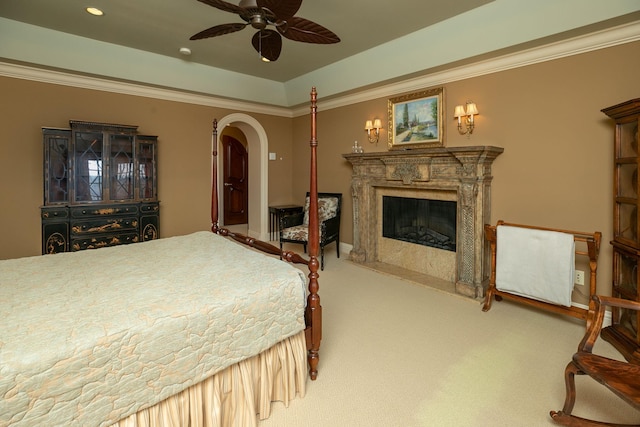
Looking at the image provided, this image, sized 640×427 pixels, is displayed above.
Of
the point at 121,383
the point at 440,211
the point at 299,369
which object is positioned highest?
the point at 440,211

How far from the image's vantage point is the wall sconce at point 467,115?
342 centimetres

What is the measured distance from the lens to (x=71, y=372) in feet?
3.41

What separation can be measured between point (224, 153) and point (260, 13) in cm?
535

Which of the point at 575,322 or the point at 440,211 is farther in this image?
the point at 440,211

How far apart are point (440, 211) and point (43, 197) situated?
4.68m

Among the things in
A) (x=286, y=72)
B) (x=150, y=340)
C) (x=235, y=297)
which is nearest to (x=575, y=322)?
(x=235, y=297)

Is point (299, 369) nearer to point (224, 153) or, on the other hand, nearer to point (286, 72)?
point (286, 72)

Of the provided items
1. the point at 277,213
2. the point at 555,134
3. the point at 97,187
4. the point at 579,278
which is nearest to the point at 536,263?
the point at 579,278

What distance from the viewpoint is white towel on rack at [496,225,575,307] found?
256cm

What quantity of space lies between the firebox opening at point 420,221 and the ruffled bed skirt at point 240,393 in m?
2.58

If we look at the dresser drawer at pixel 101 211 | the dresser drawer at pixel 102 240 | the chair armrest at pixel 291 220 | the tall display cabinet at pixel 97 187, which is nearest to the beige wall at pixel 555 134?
the chair armrest at pixel 291 220

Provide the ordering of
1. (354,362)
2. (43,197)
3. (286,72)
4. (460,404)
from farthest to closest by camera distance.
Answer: (286,72) < (43,197) < (354,362) < (460,404)

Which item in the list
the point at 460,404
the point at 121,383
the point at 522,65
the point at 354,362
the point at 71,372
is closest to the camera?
the point at 71,372

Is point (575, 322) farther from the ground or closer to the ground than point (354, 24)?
closer to the ground
